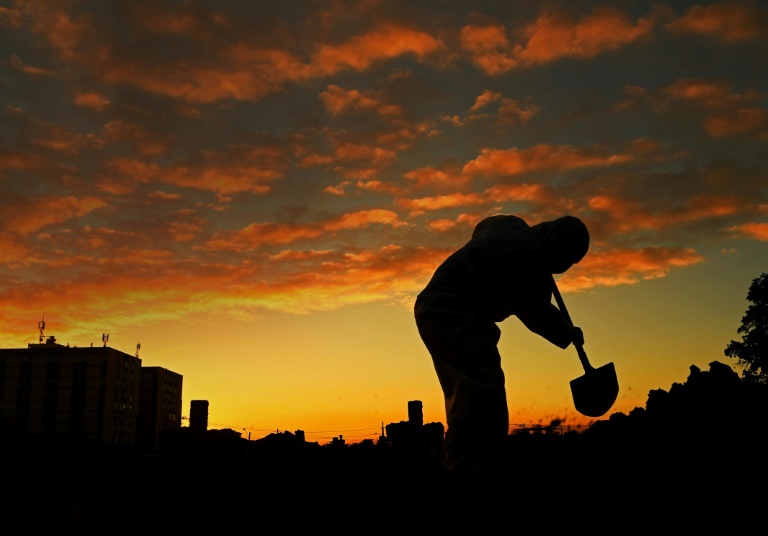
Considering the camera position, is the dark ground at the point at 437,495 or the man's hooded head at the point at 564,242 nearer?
the dark ground at the point at 437,495

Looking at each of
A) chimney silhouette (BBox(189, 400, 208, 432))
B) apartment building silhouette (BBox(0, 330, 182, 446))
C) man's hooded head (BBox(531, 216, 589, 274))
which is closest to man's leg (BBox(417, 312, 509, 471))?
man's hooded head (BBox(531, 216, 589, 274))

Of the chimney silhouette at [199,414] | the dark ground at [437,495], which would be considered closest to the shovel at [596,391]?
the dark ground at [437,495]

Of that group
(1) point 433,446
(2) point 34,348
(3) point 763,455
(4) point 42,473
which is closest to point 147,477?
(4) point 42,473

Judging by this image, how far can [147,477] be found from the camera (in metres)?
9.45

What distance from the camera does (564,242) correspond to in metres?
4.82

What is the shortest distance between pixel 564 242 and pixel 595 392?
1.05 meters

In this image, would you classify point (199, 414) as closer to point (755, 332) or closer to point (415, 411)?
point (415, 411)

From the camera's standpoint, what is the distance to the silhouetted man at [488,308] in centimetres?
446

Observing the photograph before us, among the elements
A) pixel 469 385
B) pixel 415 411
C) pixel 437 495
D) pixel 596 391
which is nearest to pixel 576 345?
pixel 596 391

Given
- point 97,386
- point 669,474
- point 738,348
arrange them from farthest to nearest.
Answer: point 97,386 < point 738,348 < point 669,474

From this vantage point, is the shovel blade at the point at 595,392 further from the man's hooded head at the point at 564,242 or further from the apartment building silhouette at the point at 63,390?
the apartment building silhouette at the point at 63,390

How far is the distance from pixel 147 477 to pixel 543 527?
678cm

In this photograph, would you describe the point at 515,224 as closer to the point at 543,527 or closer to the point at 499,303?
the point at 499,303

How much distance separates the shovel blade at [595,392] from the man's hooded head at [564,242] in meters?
0.78
